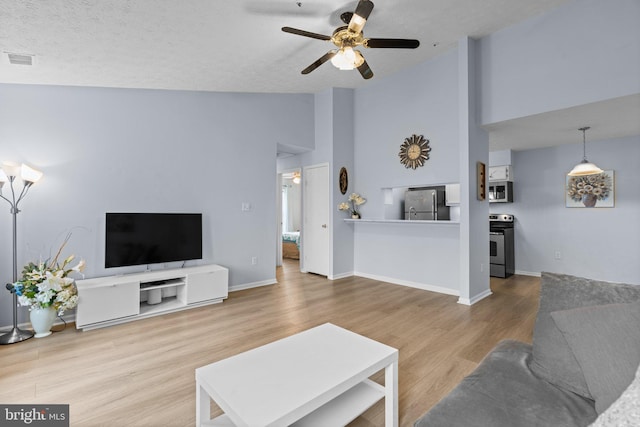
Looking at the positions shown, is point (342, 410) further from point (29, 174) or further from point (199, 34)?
point (29, 174)

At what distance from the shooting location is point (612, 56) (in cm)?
297

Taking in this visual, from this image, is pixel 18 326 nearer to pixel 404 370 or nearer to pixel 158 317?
pixel 158 317

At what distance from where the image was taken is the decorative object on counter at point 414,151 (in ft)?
14.6

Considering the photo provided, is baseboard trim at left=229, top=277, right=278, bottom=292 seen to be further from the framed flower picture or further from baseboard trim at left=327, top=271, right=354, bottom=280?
the framed flower picture

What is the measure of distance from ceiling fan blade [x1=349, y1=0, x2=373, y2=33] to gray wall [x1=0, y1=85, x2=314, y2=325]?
251 cm

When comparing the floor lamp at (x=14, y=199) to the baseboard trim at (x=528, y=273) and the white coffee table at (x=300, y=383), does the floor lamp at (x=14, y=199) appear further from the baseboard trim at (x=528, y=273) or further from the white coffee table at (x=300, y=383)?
the baseboard trim at (x=528, y=273)

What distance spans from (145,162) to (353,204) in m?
3.25

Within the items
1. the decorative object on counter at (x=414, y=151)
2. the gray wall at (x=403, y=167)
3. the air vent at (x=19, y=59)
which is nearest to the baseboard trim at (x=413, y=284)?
the gray wall at (x=403, y=167)

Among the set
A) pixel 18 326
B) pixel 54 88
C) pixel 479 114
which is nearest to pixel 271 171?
pixel 54 88

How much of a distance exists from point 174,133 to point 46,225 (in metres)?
1.72

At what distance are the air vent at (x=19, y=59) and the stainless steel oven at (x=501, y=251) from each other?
653cm

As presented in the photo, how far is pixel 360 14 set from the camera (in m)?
2.33

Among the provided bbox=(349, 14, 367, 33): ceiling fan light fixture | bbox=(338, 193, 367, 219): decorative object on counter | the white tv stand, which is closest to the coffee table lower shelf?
the white tv stand

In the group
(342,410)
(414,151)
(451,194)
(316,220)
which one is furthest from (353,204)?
(342,410)
